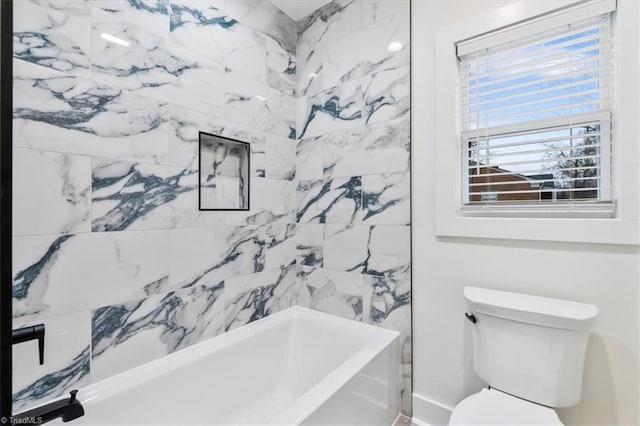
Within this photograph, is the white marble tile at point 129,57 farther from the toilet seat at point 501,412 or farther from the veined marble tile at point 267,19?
the toilet seat at point 501,412

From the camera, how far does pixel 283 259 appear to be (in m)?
→ 2.24

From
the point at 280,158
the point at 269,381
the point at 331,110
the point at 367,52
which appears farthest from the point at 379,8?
the point at 269,381

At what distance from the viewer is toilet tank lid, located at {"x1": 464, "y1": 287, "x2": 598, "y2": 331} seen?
1231 mm

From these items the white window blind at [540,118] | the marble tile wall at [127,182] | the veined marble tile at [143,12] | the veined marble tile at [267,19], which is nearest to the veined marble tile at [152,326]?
the marble tile wall at [127,182]

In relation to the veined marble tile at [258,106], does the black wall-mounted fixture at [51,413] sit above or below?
below

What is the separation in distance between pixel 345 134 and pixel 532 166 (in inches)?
43.0

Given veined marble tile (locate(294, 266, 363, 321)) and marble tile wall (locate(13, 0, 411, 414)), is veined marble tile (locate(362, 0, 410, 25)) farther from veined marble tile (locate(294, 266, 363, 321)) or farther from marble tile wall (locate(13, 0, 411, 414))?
veined marble tile (locate(294, 266, 363, 321))

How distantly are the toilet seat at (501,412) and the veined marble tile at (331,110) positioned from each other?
164 centimetres

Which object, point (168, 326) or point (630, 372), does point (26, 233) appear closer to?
point (168, 326)

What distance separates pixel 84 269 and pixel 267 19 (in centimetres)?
190

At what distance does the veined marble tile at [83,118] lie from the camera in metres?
1.16

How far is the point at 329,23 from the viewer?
2199 millimetres

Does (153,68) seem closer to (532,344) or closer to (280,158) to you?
(280,158)

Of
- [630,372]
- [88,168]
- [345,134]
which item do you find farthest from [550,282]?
[88,168]
